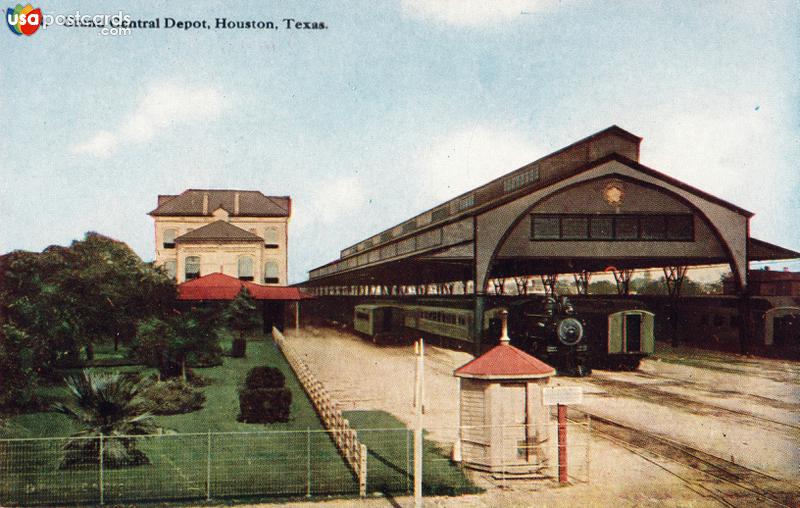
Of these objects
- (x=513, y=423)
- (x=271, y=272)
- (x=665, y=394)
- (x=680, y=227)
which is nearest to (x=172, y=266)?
(x=271, y=272)

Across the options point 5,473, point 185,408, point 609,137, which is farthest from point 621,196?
point 5,473

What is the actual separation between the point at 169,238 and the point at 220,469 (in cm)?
2990

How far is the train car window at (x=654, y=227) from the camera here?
31.0 meters

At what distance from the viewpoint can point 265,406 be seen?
709 inches

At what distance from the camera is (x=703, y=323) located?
4072 cm

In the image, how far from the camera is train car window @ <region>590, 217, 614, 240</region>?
30.5m

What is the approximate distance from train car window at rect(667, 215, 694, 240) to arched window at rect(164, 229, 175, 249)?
31807 mm

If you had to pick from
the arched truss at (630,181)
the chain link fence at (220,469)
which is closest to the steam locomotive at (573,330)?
the arched truss at (630,181)

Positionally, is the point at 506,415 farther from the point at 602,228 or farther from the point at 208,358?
the point at 602,228

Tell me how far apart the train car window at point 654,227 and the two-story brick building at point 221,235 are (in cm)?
2478

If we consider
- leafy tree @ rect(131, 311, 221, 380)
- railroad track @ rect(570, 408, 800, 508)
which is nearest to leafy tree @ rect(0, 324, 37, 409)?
leafy tree @ rect(131, 311, 221, 380)

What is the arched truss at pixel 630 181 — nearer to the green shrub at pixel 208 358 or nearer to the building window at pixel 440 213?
the green shrub at pixel 208 358

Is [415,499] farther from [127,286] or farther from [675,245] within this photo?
[675,245]

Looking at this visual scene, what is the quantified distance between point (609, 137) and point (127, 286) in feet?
96.7
